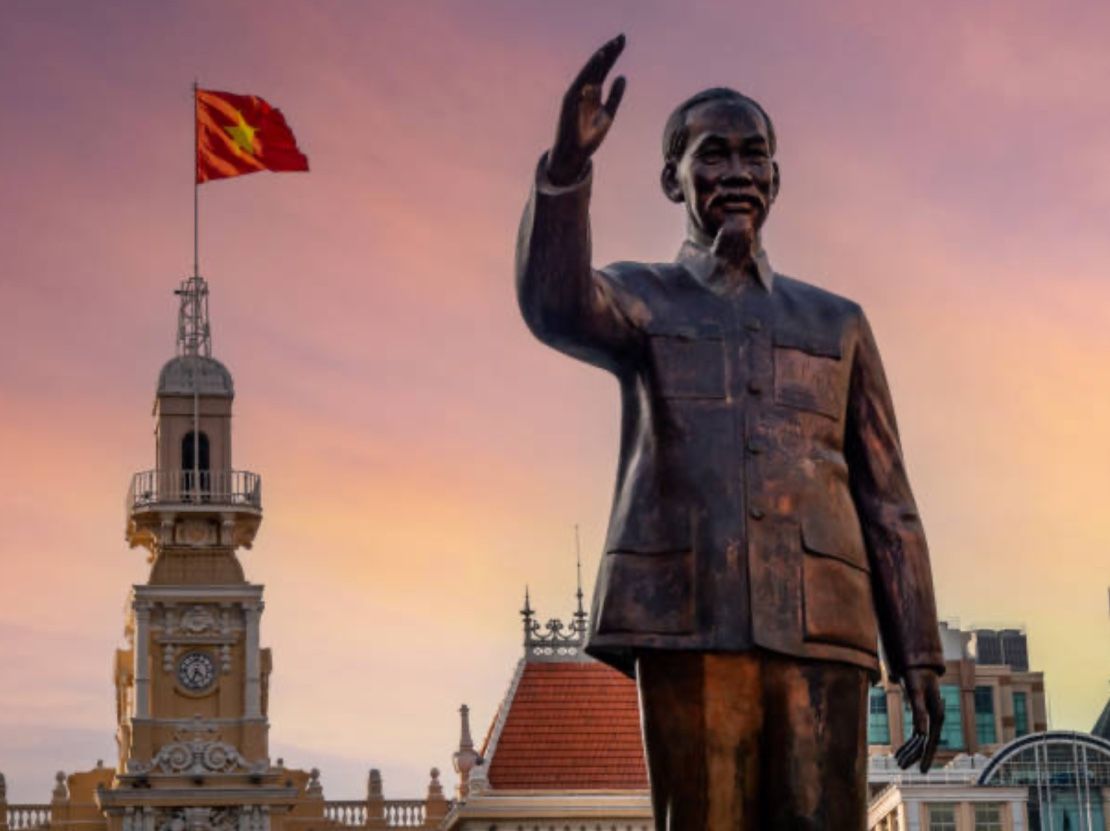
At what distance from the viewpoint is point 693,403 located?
29.7 ft

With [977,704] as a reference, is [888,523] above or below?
below

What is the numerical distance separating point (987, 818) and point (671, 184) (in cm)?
6632

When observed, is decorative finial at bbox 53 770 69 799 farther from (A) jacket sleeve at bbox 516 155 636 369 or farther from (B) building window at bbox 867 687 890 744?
(A) jacket sleeve at bbox 516 155 636 369

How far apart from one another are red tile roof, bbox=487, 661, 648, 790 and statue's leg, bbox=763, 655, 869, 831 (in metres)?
56.6

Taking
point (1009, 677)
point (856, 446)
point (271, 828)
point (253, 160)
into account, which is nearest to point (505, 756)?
point (271, 828)

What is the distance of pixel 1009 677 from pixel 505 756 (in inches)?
1297

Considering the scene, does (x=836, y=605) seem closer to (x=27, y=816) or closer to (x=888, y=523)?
(x=888, y=523)

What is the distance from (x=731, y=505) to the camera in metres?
8.90

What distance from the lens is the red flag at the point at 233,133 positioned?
62.4 metres

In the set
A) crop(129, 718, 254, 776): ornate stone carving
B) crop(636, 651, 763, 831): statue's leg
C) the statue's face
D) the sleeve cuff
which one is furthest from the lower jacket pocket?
crop(129, 718, 254, 776): ornate stone carving

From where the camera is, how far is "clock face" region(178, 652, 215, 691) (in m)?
65.5

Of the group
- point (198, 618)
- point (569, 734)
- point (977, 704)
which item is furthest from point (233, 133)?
point (977, 704)

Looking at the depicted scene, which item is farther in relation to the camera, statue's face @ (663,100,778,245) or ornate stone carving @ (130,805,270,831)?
ornate stone carving @ (130,805,270,831)

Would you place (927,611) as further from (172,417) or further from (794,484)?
(172,417)
